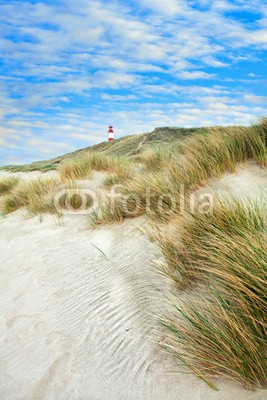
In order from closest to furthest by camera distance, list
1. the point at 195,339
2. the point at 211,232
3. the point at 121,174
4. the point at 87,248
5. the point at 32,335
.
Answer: the point at 195,339, the point at 32,335, the point at 211,232, the point at 87,248, the point at 121,174

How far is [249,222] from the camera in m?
2.49

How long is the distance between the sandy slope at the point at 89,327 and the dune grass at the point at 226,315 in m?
0.09

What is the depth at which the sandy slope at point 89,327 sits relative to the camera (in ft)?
5.67

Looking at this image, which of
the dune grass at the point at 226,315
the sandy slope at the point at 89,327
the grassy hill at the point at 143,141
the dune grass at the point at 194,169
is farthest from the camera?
the grassy hill at the point at 143,141

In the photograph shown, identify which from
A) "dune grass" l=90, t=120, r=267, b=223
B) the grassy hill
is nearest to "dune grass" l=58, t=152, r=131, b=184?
"dune grass" l=90, t=120, r=267, b=223

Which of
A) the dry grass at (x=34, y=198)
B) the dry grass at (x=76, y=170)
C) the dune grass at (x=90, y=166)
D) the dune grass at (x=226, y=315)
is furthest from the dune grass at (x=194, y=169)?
the dry grass at (x=76, y=170)

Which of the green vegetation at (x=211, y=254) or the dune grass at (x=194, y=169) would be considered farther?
the dune grass at (x=194, y=169)

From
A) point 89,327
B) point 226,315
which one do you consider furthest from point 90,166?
point 226,315

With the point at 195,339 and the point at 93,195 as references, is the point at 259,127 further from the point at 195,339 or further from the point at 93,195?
the point at 195,339

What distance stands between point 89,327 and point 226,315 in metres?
1.06

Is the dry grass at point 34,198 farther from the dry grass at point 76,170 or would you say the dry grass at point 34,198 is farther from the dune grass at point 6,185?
the dune grass at point 6,185

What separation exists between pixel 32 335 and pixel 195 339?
1257mm

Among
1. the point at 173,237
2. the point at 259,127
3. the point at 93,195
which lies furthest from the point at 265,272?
the point at 93,195

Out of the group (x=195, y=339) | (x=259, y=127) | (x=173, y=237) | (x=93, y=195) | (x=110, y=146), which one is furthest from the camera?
(x=110, y=146)
